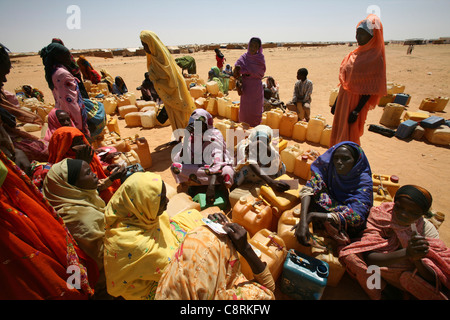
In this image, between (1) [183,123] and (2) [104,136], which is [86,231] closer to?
(2) [104,136]

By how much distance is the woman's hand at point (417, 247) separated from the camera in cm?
174

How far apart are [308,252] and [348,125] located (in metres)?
2.53

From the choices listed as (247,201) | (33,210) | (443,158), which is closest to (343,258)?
(247,201)

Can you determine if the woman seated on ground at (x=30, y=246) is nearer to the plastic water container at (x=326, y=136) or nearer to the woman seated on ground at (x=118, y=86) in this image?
the plastic water container at (x=326, y=136)

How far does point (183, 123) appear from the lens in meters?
5.30

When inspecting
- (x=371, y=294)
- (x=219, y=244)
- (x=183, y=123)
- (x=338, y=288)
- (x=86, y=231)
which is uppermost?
(x=183, y=123)

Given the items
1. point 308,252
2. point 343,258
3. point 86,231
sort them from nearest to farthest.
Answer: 1. point 86,231
2. point 343,258
3. point 308,252

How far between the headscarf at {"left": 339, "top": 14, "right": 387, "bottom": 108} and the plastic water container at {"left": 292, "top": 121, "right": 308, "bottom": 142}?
229 cm

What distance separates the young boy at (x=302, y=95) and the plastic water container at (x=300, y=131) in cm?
115

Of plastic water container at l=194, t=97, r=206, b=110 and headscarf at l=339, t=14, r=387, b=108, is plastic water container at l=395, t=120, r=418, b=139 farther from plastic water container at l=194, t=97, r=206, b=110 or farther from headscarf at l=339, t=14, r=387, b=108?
plastic water container at l=194, t=97, r=206, b=110

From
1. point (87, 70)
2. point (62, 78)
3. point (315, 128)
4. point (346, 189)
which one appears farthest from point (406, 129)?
point (87, 70)

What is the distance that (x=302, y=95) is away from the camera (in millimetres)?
6559

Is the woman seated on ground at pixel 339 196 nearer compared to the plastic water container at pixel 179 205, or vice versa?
the woman seated on ground at pixel 339 196

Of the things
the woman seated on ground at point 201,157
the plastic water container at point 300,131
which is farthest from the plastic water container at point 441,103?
the woman seated on ground at point 201,157
